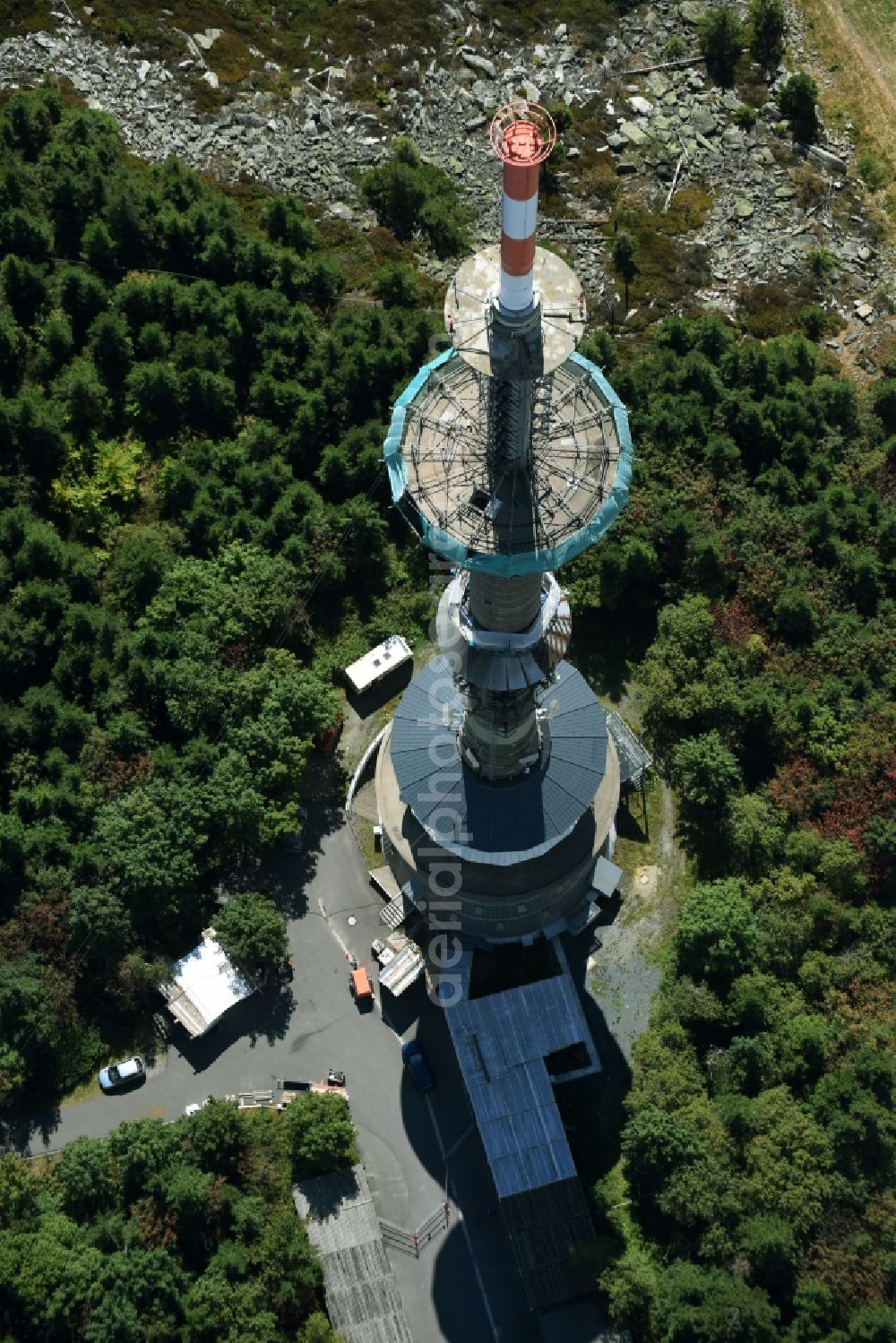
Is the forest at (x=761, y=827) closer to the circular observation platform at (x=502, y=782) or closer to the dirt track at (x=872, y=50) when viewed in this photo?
the circular observation platform at (x=502, y=782)

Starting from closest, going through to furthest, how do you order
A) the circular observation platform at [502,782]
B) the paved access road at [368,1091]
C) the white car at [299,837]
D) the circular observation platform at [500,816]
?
the paved access road at [368,1091] < the circular observation platform at [502,782] < the circular observation platform at [500,816] < the white car at [299,837]

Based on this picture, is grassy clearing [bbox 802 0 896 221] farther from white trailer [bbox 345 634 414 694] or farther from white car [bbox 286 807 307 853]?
white car [bbox 286 807 307 853]

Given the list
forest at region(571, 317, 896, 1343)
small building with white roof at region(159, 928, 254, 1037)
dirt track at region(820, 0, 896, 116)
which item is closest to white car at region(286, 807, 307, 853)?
small building with white roof at region(159, 928, 254, 1037)

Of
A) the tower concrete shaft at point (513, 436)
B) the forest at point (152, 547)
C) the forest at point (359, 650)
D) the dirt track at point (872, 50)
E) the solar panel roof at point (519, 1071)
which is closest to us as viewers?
the tower concrete shaft at point (513, 436)

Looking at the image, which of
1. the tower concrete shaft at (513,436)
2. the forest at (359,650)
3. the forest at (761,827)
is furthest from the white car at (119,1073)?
the forest at (761,827)

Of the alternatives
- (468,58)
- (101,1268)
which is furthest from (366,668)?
(468,58)

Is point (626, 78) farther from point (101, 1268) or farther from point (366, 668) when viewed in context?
point (101, 1268)
